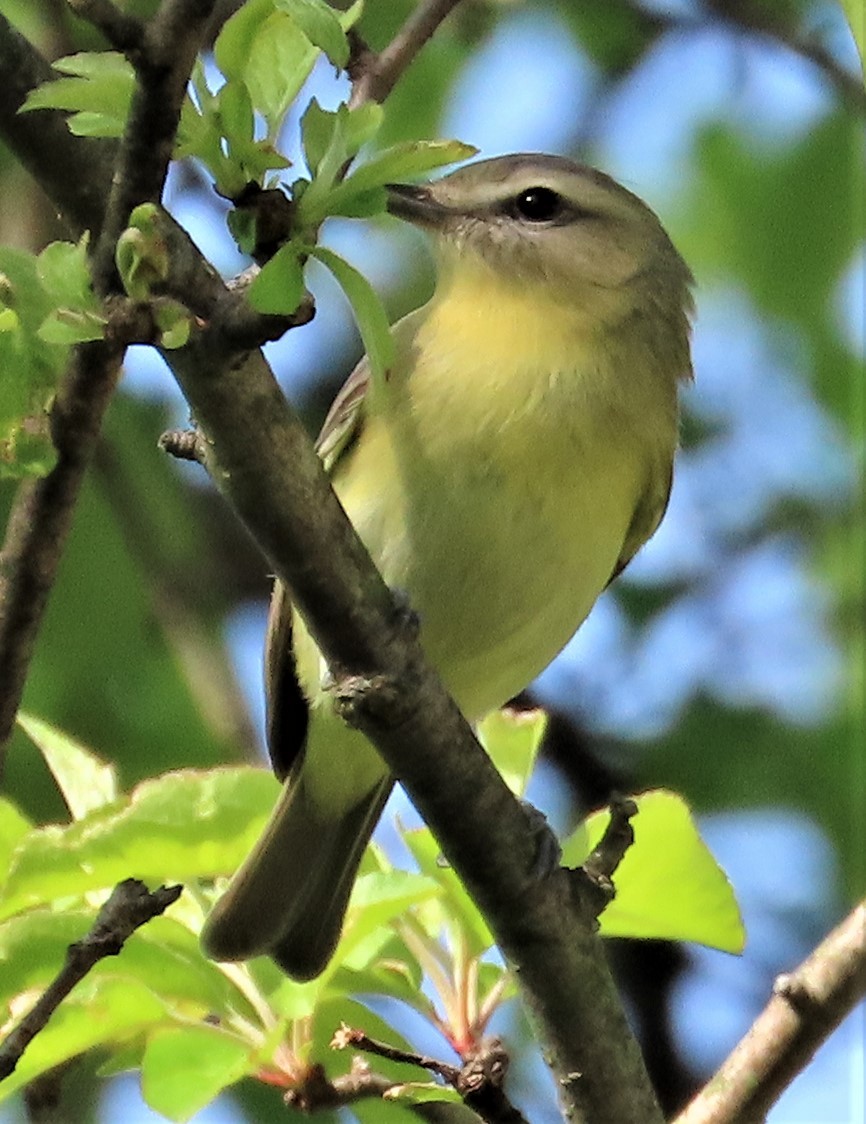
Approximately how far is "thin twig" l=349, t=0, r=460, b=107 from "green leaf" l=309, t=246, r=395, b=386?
1.07 m

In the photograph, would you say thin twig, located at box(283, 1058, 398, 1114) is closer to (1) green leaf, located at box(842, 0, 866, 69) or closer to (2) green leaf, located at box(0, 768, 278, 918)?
(2) green leaf, located at box(0, 768, 278, 918)

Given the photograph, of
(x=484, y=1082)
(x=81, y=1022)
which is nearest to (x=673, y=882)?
(x=484, y=1082)

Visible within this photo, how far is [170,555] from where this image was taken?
17.5ft

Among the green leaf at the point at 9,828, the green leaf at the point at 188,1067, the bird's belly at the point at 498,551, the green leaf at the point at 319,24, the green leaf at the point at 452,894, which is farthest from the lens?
the bird's belly at the point at 498,551

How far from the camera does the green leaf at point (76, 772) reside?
3.16 m

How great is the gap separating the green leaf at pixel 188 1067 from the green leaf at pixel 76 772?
0.46m

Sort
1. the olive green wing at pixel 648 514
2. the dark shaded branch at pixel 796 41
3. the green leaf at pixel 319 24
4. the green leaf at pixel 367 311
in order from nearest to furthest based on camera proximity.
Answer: the green leaf at pixel 319 24 < the green leaf at pixel 367 311 < the olive green wing at pixel 648 514 < the dark shaded branch at pixel 796 41

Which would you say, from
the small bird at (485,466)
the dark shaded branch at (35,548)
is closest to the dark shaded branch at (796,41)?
the small bird at (485,466)

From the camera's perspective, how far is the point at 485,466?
3629mm

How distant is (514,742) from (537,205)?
66.3 inches

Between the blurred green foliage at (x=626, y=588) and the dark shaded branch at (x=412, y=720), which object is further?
the blurred green foliage at (x=626, y=588)

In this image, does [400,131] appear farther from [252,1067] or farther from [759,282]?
[252,1067]

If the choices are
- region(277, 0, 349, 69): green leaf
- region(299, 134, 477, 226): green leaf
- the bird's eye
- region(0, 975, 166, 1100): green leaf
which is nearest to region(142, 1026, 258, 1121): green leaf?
region(0, 975, 166, 1100): green leaf

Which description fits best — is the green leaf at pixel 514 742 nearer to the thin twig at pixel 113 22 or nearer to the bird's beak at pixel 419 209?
the bird's beak at pixel 419 209
